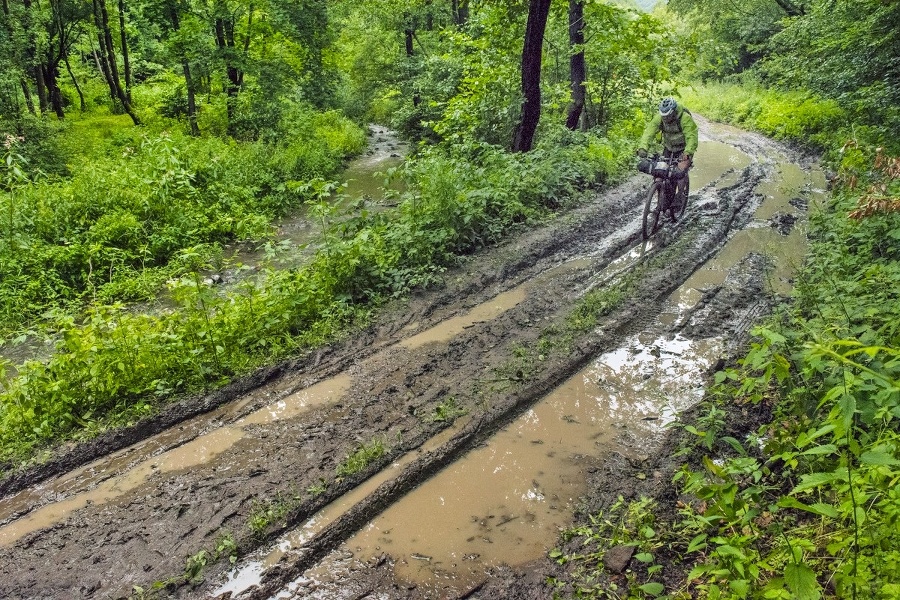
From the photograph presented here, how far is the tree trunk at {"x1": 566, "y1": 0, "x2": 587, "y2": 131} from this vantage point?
14.1 metres

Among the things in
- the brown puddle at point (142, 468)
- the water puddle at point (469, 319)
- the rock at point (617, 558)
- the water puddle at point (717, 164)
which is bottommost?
the brown puddle at point (142, 468)

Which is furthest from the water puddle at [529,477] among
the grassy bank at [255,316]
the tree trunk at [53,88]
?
the tree trunk at [53,88]

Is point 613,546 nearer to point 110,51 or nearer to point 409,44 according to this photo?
point 110,51

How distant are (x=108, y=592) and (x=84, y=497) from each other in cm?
121

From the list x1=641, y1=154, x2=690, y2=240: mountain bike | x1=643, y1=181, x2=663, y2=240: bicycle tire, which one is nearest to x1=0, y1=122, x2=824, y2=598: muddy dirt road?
x1=643, y1=181, x2=663, y2=240: bicycle tire

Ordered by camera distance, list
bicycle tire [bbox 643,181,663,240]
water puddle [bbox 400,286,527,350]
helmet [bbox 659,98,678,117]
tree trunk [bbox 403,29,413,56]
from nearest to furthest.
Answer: water puddle [bbox 400,286,527,350] → helmet [bbox 659,98,678,117] → bicycle tire [bbox 643,181,663,240] → tree trunk [bbox 403,29,413,56]

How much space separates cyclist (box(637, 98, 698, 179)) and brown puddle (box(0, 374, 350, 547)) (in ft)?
22.6

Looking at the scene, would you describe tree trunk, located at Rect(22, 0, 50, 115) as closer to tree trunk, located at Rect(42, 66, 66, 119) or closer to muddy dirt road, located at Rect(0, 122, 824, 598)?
tree trunk, located at Rect(42, 66, 66, 119)

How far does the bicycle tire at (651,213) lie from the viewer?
916cm

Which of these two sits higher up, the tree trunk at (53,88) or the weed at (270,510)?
the tree trunk at (53,88)

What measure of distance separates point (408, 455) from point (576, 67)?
1296cm

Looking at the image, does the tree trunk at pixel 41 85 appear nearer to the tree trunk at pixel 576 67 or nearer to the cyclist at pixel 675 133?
the tree trunk at pixel 576 67

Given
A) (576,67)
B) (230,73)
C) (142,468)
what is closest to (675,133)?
(576,67)

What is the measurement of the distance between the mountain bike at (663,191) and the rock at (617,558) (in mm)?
6717
